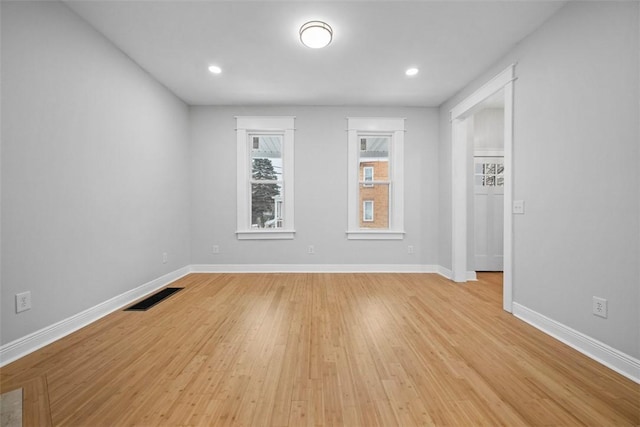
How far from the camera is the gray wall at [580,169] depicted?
1606mm

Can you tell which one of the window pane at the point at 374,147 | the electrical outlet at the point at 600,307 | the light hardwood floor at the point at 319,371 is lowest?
the light hardwood floor at the point at 319,371

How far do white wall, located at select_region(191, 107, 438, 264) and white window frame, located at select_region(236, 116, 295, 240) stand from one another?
0.29ft

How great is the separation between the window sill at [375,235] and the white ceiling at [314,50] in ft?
6.86

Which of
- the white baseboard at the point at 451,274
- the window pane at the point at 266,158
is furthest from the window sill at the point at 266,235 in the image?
the white baseboard at the point at 451,274

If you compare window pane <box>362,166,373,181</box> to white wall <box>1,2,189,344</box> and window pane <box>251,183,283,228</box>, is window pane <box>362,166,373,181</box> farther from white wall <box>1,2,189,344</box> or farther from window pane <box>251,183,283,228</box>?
white wall <box>1,2,189,344</box>

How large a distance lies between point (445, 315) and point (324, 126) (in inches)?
123

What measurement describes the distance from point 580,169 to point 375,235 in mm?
2599

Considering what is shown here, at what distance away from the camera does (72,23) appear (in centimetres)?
213

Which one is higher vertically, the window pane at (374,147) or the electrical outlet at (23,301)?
the window pane at (374,147)

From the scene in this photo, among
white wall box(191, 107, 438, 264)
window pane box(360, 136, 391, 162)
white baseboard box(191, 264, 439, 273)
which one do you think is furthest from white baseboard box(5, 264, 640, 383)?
window pane box(360, 136, 391, 162)

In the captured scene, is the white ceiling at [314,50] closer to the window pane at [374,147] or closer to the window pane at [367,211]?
the window pane at [374,147]

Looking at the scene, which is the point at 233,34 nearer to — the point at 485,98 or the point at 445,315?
the point at 485,98

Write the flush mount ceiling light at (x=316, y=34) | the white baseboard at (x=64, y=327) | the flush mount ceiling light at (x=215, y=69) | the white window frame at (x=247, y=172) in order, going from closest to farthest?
the white baseboard at (x=64, y=327) → the flush mount ceiling light at (x=316, y=34) → the flush mount ceiling light at (x=215, y=69) → the white window frame at (x=247, y=172)

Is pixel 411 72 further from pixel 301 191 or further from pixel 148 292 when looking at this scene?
→ pixel 148 292
